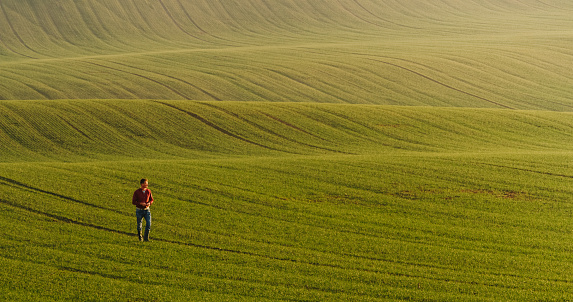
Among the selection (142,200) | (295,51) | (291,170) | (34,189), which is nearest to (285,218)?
(142,200)

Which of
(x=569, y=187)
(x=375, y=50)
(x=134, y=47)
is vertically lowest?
(x=569, y=187)

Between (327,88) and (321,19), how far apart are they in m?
40.2

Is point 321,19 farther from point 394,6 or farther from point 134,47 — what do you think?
point 134,47

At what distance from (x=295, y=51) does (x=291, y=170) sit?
154 ft

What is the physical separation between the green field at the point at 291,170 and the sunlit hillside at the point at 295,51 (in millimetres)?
377

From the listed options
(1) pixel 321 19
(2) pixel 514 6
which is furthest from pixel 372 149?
(2) pixel 514 6

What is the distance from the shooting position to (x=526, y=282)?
12672 millimetres

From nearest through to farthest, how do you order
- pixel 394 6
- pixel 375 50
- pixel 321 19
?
pixel 375 50
pixel 321 19
pixel 394 6

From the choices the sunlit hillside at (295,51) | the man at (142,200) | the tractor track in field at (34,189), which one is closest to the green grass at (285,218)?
the tractor track in field at (34,189)

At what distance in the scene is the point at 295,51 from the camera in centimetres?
6788

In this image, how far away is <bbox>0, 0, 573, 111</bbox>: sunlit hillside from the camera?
5131 cm

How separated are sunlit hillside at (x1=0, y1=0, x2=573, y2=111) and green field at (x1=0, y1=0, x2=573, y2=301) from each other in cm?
38

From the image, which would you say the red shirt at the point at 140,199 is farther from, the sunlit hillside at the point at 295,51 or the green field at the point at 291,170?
the sunlit hillside at the point at 295,51

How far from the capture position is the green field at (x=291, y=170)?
12.7 meters
